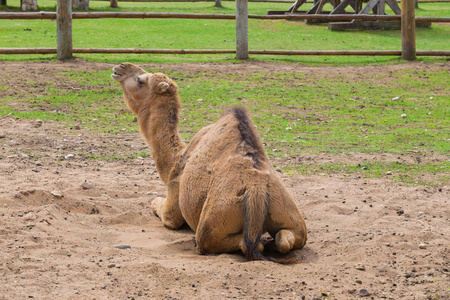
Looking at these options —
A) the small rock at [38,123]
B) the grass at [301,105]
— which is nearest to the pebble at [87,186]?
the grass at [301,105]

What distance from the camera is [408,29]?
50.4 feet

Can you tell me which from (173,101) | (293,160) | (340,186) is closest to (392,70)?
(293,160)

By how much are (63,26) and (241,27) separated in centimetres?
427

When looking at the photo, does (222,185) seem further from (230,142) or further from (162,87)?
(162,87)

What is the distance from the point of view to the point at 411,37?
15.5 meters

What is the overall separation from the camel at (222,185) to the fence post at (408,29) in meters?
10.4

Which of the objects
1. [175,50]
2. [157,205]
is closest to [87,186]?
[157,205]

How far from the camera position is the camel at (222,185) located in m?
4.98

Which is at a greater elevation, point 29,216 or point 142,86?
point 142,86

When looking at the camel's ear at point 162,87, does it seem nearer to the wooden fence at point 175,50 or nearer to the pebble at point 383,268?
the pebble at point 383,268

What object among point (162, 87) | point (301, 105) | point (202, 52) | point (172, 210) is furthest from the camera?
point (202, 52)

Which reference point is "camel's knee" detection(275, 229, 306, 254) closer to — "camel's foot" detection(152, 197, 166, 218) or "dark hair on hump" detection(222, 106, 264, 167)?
"dark hair on hump" detection(222, 106, 264, 167)

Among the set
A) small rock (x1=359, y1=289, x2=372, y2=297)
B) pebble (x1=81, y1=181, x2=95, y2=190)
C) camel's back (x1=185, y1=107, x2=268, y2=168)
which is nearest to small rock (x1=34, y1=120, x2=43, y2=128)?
pebble (x1=81, y1=181, x2=95, y2=190)

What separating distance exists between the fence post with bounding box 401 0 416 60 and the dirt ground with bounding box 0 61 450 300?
8678 mm
